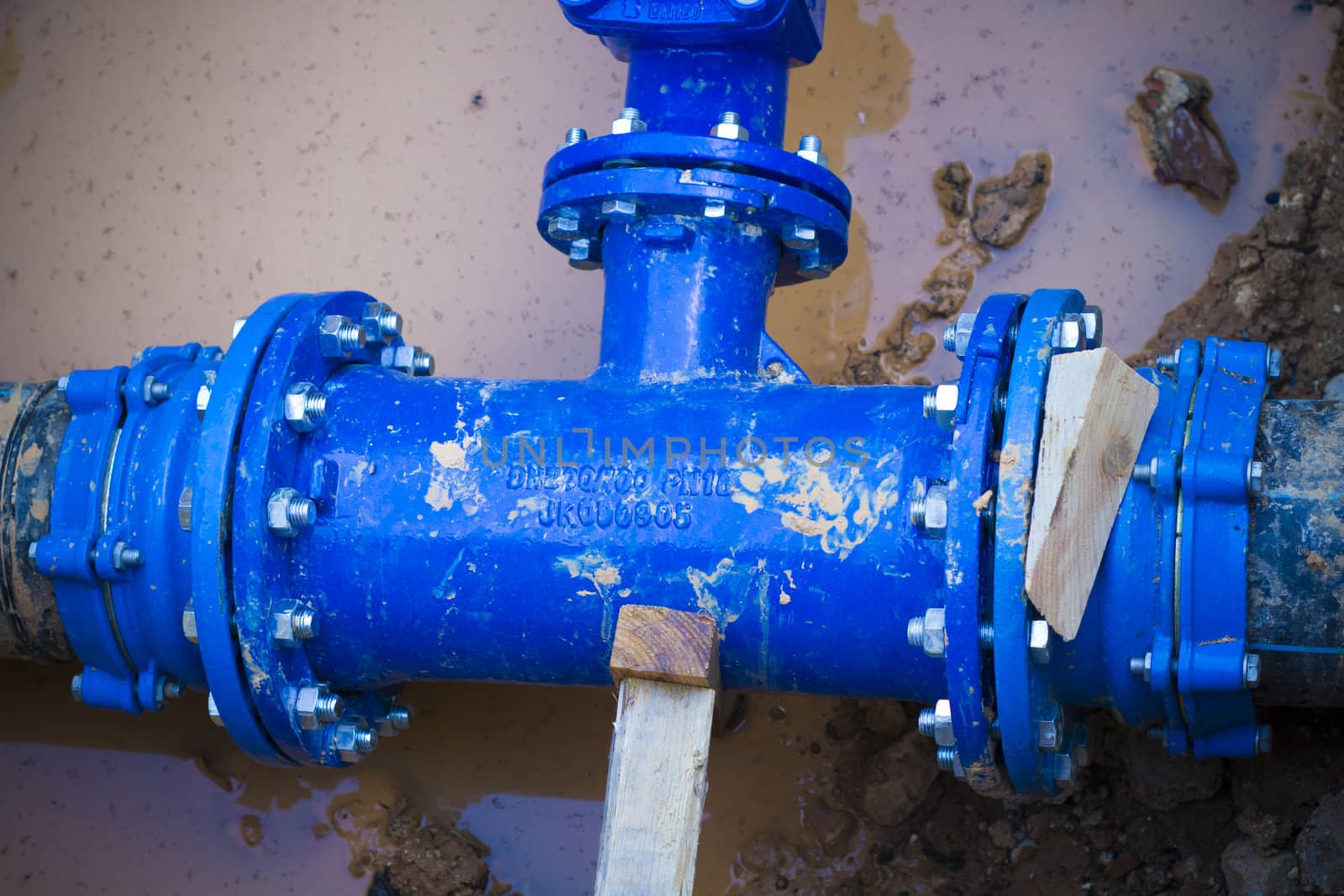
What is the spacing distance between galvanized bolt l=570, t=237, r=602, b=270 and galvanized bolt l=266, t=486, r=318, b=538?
0.48 m

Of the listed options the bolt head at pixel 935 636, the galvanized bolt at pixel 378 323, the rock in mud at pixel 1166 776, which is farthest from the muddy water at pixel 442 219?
the bolt head at pixel 935 636

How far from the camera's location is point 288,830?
2.32 metres

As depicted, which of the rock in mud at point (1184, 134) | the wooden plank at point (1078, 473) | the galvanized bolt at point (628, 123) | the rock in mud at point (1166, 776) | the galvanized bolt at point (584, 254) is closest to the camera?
the wooden plank at point (1078, 473)

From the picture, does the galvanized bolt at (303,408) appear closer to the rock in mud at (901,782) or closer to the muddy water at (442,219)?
the muddy water at (442,219)

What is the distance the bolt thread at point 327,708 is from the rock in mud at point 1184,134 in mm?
1511

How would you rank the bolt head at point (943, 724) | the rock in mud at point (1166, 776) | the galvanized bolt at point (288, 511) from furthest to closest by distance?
1. the rock in mud at point (1166, 776)
2. the galvanized bolt at point (288, 511)
3. the bolt head at point (943, 724)

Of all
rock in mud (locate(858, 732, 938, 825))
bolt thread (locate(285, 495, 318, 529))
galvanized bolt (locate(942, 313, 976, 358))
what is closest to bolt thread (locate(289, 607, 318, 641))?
bolt thread (locate(285, 495, 318, 529))

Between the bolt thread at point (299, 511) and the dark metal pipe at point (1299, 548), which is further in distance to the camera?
the bolt thread at point (299, 511)

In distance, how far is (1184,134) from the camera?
2309mm

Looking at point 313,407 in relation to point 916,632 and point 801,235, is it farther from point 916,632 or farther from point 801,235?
point 916,632

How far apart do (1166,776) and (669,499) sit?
91cm

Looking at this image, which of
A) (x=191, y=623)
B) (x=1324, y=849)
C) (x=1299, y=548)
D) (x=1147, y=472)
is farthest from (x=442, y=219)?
(x=1324, y=849)

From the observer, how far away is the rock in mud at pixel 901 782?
2.15m

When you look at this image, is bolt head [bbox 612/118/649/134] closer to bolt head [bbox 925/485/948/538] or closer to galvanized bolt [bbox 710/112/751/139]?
galvanized bolt [bbox 710/112/751/139]
